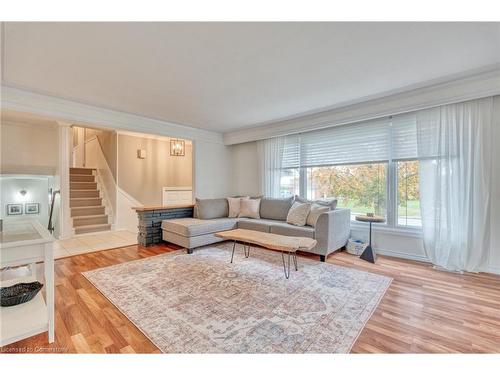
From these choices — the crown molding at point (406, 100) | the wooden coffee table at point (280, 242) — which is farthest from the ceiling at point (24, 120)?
the crown molding at point (406, 100)

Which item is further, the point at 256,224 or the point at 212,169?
the point at 212,169

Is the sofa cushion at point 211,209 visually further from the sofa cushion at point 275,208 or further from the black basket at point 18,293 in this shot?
the black basket at point 18,293

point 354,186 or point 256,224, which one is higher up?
point 354,186

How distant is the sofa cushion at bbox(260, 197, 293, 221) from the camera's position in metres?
4.26

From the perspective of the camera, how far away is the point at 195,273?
2.81m

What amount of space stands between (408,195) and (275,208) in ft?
6.99

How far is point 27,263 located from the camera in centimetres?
141

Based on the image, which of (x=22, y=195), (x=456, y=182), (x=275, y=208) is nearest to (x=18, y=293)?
(x=275, y=208)

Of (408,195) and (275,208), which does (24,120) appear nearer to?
(275,208)

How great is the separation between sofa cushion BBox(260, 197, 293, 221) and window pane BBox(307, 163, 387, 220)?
1.97 feet

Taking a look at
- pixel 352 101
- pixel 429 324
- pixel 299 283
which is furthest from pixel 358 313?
pixel 352 101

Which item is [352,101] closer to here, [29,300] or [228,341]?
[228,341]

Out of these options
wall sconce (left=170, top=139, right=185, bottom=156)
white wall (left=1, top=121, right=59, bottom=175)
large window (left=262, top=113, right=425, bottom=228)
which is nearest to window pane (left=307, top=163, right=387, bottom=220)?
large window (left=262, top=113, right=425, bottom=228)

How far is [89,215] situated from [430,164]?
6.86 metres
